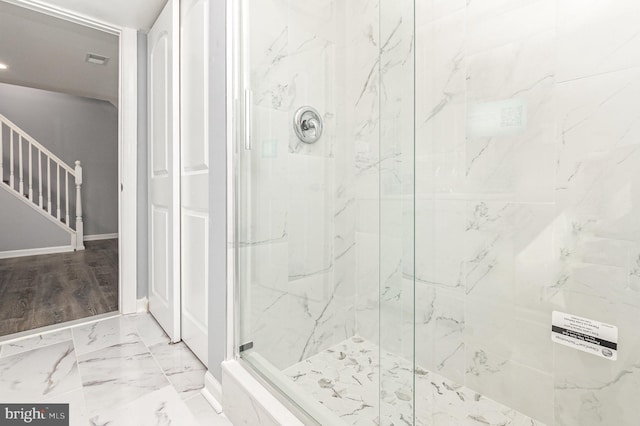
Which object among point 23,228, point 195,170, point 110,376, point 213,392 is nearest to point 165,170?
point 195,170

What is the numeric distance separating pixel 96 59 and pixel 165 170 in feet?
7.40

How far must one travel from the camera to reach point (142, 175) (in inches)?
90.0

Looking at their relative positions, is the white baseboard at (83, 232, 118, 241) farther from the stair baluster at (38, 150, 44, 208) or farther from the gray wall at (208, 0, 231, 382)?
the gray wall at (208, 0, 231, 382)

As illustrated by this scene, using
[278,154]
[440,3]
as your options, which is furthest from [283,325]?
[440,3]

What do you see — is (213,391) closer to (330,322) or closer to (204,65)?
(330,322)

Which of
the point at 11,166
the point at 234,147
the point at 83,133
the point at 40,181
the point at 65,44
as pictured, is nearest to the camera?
the point at 234,147

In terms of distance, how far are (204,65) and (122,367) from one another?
150 cm

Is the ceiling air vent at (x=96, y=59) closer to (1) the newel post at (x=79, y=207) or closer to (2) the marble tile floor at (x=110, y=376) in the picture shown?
(1) the newel post at (x=79, y=207)

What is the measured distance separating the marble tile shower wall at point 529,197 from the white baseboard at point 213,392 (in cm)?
88

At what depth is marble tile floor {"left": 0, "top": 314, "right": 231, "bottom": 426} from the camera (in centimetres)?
124

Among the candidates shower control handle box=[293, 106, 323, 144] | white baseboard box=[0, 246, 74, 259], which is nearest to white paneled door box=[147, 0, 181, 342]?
shower control handle box=[293, 106, 323, 144]

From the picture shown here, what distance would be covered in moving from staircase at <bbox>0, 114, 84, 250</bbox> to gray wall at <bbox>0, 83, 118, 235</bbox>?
0.30 meters

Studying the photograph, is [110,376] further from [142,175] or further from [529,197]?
[529,197]

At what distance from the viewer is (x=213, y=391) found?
135cm
